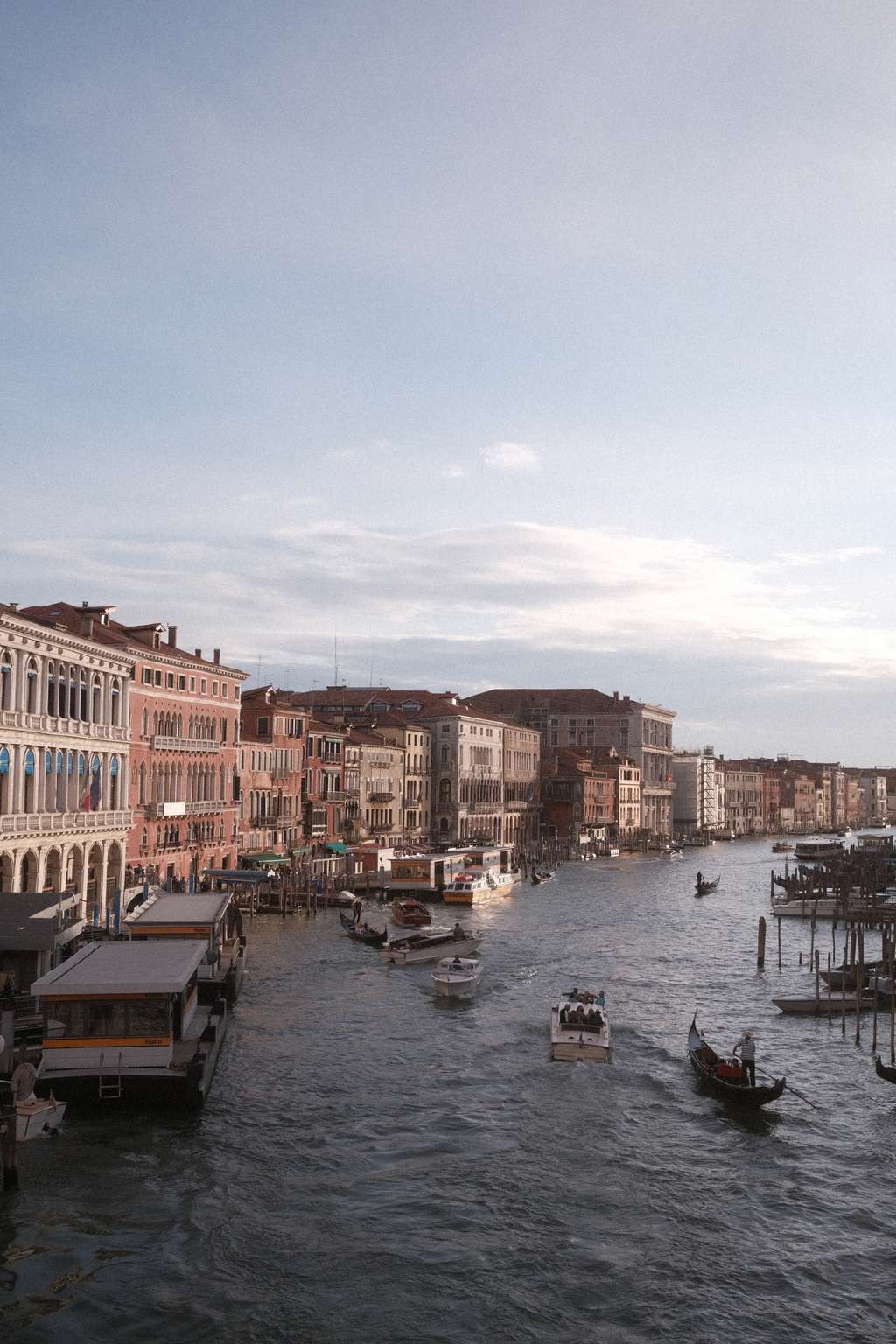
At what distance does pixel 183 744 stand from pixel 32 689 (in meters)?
18.1

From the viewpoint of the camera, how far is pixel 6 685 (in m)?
37.6

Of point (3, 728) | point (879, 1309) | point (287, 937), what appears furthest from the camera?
point (287, 937)

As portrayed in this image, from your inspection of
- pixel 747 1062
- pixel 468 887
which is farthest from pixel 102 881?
pixel 747 1062

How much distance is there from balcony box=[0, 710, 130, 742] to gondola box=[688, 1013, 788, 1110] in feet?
75.5

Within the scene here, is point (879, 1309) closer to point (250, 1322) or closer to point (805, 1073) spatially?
point (250, 1322)

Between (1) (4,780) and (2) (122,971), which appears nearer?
(2) (122,971)

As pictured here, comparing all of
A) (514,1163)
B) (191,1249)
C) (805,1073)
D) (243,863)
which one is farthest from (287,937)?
(191,1249)

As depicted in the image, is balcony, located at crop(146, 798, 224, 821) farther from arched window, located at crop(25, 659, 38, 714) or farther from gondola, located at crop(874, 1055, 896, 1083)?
gondola, located at crop(874, 1055, 896, 1083)

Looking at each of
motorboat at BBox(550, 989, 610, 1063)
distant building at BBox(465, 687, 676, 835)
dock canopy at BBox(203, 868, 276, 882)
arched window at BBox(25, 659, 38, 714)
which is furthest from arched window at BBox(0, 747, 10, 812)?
distant building at BBox(465, 687, 676, 835)

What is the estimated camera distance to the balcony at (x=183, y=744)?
5469 cm

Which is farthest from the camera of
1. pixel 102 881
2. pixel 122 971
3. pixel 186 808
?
pixel 186 808

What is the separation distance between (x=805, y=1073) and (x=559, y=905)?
38.1 metres

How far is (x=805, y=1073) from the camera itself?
2677 cm

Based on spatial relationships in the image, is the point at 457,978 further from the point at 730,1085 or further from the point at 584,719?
the point at 584,719
